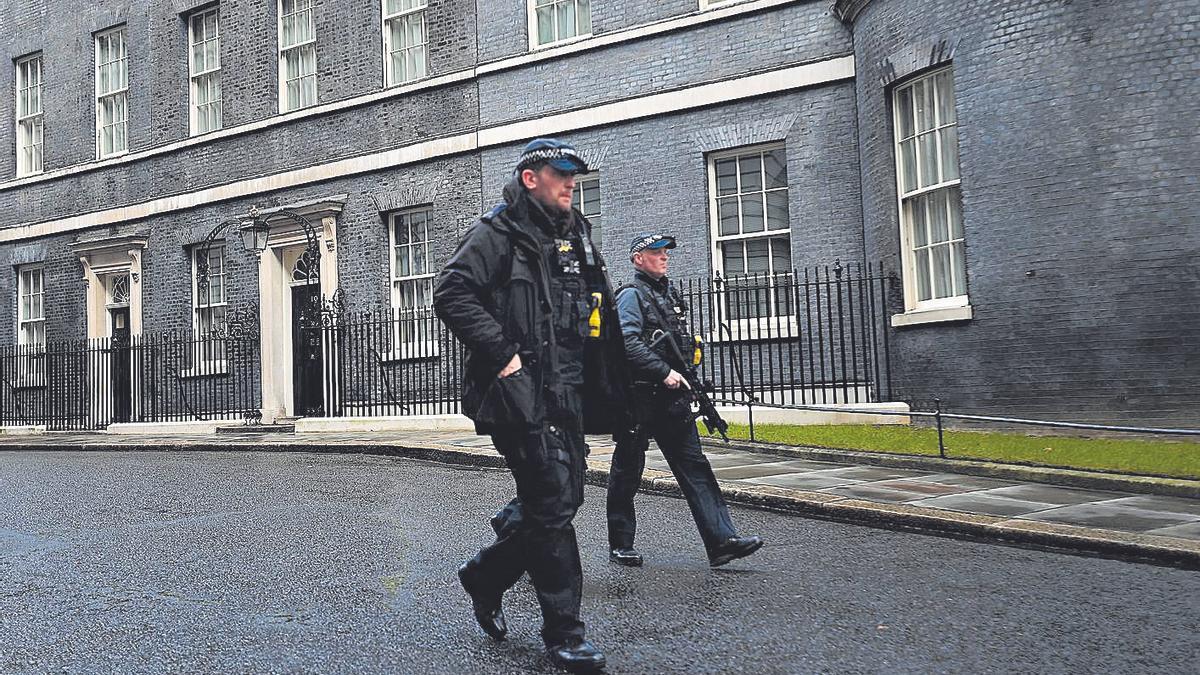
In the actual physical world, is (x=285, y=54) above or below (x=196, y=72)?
below

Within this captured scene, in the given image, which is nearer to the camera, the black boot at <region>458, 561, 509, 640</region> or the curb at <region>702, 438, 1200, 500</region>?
the black boot at <region>458, 561, 509, 640</region>

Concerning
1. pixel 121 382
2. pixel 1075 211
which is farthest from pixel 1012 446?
pixel 121 382

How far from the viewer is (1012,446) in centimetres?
1037

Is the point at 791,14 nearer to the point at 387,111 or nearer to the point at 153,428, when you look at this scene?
the point at 387,111

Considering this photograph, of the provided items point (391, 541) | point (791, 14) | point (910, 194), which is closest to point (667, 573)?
point (391, 541)

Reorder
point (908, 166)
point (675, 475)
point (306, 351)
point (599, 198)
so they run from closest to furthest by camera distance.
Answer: point (675, 475)
point (908, 166)
point (599, 198)
point (306, 351)

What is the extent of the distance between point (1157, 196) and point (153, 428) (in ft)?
52.9

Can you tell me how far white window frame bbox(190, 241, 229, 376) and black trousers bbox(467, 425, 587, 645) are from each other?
53.4 ft

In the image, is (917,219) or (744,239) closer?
(917,219)

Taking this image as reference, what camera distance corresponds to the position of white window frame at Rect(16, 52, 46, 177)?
24.2 meters

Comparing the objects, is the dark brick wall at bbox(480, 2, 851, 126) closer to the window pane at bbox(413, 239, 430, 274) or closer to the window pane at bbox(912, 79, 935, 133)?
the window pane at bbox(912, 79, 935, 133)

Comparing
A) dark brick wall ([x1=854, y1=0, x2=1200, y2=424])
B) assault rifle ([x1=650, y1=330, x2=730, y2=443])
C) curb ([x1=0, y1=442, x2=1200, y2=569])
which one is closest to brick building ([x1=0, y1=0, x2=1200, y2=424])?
dark brick wall ([x1=854, y1=0, x2=1200, y2=424])

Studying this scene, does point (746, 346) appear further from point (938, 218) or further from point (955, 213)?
point (955, 213)

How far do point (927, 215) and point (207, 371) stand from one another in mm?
13359
